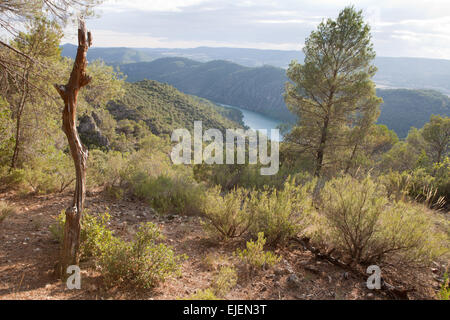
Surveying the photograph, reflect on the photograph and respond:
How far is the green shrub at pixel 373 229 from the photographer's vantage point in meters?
2.93

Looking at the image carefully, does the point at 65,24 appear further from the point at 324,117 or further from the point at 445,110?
the point at 445,110

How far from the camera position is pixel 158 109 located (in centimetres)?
5531

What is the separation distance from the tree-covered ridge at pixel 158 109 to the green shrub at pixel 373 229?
42296 mm

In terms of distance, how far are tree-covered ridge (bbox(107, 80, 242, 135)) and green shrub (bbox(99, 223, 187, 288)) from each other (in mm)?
41912

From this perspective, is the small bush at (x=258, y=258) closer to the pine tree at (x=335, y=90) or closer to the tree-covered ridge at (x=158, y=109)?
the pine tree at (x=335, y=90)

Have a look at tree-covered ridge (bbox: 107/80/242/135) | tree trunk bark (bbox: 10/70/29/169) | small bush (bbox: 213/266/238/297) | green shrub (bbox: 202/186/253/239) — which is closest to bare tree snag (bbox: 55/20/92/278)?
small bush (bbox: 213/266/238/297)

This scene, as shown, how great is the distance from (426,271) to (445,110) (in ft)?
233

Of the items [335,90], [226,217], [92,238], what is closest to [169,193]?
[226,217]

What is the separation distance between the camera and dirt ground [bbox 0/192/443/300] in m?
2.56

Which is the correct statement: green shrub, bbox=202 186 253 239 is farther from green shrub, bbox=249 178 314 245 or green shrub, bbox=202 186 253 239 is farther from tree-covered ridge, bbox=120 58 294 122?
tree-covered ridge, bbox=120 58 294 122

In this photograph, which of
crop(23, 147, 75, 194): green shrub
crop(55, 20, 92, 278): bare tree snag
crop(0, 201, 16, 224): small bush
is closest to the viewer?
crop(55, 20, 92, 278): bare tree snag

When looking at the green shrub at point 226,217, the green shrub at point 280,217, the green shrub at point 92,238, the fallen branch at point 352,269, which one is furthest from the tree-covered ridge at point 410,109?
the green shrub at point 92,238

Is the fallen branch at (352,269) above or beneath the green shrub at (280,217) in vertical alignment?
beneath
